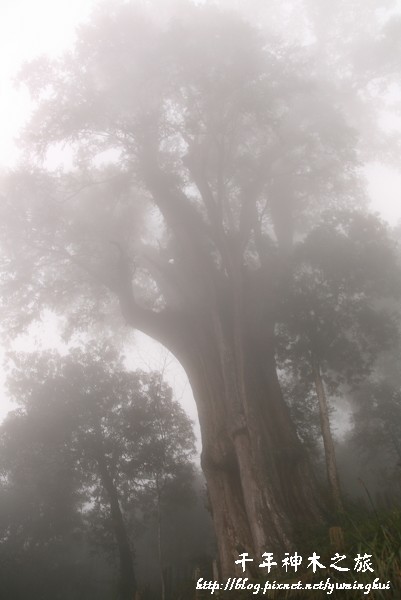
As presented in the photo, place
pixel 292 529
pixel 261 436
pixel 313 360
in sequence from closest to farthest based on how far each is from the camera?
pixel 292 529
pixel 261 436
pixel 313 360

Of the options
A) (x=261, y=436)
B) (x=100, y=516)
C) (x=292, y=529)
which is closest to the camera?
(x=292, y=529)

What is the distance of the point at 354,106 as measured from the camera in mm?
17391

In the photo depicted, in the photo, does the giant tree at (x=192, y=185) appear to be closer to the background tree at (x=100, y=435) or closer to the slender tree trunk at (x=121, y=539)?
the background tree at (x=100, y=435)

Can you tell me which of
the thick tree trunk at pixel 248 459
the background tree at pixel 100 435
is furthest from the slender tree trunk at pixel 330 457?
the background tree at pixel 100 435

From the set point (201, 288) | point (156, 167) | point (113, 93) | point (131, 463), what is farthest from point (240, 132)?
point (131, 463)

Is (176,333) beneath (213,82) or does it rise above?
beneath

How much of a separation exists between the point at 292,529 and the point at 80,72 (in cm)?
1397

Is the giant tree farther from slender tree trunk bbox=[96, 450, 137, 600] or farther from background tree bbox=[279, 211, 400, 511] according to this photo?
slender tree trunk bbox=[96, 450, 137, 600]

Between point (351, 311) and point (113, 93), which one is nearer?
point (351, 311)

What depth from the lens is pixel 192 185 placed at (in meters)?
13.9

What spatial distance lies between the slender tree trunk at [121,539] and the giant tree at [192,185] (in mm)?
7360

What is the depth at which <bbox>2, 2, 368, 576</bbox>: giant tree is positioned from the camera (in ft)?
34.7

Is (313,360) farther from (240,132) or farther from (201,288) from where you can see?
(240,132)

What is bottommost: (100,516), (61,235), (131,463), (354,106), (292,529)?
(292,529)
